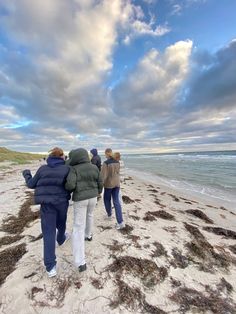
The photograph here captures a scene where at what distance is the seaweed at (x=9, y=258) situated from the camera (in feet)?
12.9

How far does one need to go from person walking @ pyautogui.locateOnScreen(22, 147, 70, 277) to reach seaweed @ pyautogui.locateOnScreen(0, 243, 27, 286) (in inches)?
33.7

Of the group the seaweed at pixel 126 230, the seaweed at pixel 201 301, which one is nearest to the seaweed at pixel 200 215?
the seaweed at pixel 126 230

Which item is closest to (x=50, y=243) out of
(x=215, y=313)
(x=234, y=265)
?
(x=215, y=313)

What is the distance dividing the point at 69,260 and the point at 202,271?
271cm

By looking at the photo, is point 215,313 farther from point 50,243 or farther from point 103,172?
point 103,172

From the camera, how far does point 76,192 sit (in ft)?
12.3

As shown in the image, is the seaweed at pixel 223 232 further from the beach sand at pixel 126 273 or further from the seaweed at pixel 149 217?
the seaweed at pixel 149 217

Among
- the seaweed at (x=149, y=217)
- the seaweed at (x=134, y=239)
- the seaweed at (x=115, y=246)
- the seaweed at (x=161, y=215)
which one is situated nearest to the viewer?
the seaweed at (x=115, y=246)

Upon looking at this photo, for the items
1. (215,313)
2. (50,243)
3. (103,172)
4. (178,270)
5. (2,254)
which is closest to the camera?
(215,313)

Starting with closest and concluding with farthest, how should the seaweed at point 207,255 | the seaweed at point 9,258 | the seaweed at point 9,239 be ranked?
the seaweed at point 9,258 < the seaweed at point 207,255 < the seaweed at point 9,239

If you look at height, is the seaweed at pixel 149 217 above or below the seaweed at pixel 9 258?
below

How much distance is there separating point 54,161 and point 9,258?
2.51 meters

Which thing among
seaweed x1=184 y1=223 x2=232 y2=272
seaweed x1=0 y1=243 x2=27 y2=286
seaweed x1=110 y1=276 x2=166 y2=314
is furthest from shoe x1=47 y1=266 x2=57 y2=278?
seaweed x1=184 y1=223 x2=232 y2=272

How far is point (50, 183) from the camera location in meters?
3.53
